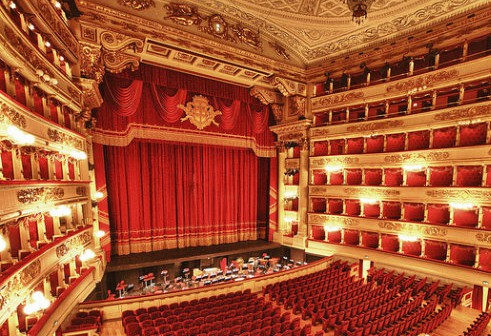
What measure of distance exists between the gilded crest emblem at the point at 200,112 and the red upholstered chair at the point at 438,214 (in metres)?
9.17

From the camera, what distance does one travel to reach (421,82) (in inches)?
390

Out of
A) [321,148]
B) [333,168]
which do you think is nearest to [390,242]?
[333,168]

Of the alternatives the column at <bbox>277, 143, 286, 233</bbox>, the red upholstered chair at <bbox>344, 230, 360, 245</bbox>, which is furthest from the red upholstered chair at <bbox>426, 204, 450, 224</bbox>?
the column at <bbox>277, 143, 286, 233</bbox>

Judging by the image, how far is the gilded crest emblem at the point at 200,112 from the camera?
38.1 feet

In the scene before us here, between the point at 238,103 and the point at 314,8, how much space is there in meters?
4.92

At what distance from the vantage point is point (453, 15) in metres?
9.02

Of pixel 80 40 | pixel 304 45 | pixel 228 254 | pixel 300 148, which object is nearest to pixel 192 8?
pixel 80 40

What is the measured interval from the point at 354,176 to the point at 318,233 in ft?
10.2

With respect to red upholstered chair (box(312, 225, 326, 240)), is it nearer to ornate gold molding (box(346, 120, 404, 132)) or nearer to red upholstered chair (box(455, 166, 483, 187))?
ornate gold molding (box(346, 120, 404, 132))

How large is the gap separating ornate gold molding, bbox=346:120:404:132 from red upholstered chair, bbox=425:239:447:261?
174 inches

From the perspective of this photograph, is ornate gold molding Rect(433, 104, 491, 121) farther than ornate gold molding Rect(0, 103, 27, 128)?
Yes

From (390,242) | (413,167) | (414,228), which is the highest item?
(413,167)

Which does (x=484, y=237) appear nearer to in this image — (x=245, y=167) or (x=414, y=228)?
(x=414, y=228)

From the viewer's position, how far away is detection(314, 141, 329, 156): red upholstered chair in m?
12.7
